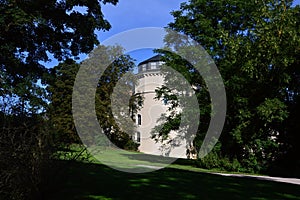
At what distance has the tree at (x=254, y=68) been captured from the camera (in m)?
14.2

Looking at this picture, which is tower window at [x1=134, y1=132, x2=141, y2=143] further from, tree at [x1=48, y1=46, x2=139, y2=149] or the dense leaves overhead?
the dense leaves overhead

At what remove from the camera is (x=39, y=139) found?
483 centimetres

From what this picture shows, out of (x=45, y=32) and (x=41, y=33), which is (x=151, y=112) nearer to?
(x=45, y=32)

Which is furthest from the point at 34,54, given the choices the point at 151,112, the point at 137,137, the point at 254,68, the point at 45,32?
the point at 137,137

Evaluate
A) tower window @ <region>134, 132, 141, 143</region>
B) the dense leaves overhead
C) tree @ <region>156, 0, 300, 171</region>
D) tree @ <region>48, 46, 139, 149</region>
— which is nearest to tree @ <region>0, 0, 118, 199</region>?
the dense leaves overhead

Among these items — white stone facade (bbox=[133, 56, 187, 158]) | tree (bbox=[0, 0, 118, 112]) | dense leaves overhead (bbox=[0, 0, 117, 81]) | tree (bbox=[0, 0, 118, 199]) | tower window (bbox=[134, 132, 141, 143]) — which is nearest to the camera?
tree (bbox=[0, 0, 118, 199])

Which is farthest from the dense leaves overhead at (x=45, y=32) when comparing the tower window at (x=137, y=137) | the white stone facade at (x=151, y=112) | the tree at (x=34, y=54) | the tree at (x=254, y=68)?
the tower window at (x=137, y=137)

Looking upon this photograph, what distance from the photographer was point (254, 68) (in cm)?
1479

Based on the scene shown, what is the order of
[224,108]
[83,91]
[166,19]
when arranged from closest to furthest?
[224,108], [166,19], [83,91]

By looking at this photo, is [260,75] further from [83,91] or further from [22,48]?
[83,91]

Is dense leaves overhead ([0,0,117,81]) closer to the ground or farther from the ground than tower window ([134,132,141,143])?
farther from the ground

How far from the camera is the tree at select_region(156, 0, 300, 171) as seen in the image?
46.6 ft

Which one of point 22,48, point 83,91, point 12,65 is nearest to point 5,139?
point 12,65

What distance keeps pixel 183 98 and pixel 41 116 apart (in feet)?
48.0
